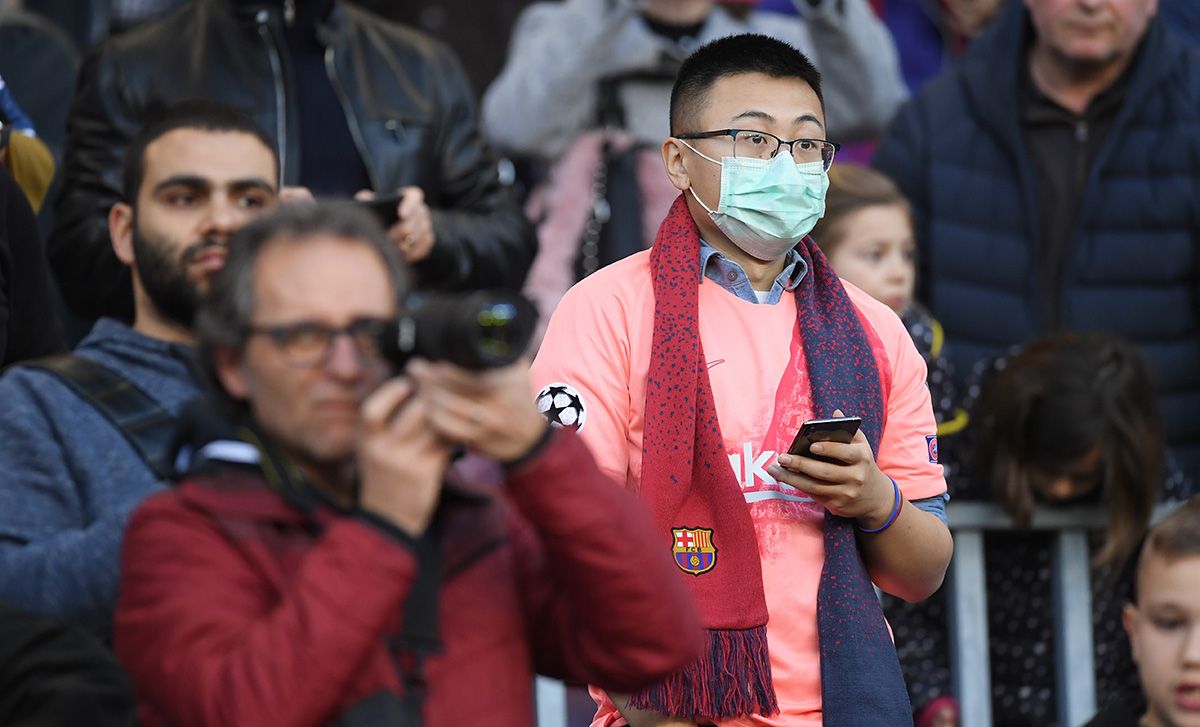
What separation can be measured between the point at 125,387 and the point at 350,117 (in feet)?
5.79

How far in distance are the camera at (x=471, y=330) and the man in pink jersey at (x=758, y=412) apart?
100 centimetres

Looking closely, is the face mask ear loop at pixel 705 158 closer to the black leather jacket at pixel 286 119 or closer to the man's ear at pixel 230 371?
the black leather jacket at pixel 286 119

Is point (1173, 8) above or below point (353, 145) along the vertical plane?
above

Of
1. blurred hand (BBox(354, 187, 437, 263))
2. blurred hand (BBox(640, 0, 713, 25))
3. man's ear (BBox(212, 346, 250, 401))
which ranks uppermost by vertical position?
blurred hand (BBox(640, 0, 713, 25))

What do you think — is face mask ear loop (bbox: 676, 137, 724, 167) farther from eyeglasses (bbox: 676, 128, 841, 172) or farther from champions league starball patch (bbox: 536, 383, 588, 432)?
champions league starball patch (bbox: 536, 383, 588, 432)

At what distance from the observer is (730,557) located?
3102 mm

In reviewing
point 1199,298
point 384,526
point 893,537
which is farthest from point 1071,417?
point 384,526

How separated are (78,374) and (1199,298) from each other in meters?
3.53

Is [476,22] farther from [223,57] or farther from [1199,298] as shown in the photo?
[1199,298]

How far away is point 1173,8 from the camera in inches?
254

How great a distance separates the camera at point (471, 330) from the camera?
2061mm

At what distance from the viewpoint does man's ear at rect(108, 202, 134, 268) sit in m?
3.49

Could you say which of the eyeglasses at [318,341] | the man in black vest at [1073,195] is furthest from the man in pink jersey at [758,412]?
the man in black vest at [1073,195]

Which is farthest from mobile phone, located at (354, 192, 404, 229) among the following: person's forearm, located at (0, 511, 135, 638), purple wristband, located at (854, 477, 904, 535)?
purple wristband, located at (854, 477, 904, 535)
